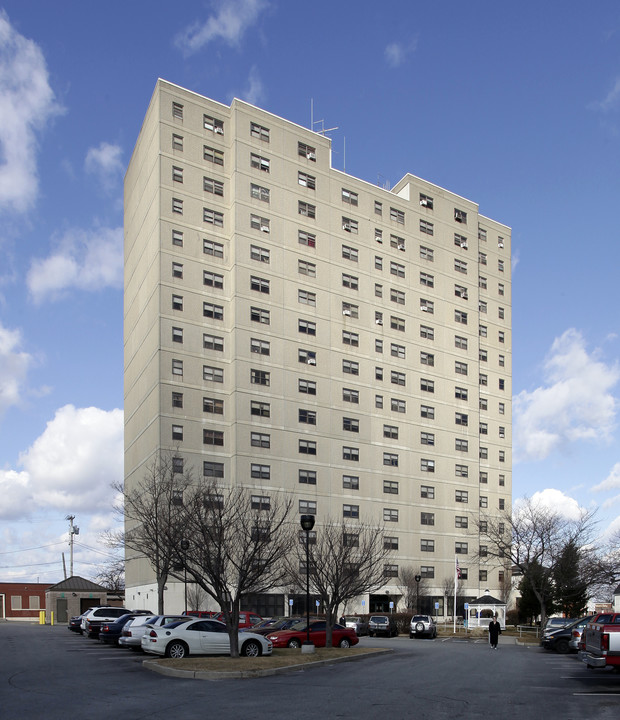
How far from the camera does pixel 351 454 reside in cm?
7519

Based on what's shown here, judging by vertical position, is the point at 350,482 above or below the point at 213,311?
below

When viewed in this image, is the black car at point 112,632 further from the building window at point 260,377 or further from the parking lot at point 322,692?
the building window at point 260,377

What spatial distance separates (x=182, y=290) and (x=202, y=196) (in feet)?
29.7

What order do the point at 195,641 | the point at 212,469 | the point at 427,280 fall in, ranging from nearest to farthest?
1. the point at 195,641
2. the point at 212,469
3. the point at 427,280

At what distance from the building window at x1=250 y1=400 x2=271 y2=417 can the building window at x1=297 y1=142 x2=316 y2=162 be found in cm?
2472

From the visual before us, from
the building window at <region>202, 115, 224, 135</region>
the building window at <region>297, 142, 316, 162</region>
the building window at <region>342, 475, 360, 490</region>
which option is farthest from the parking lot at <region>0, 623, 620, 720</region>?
the building window at <region>297, 142, 316, 162</region>

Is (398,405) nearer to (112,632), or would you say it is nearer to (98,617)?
(98,617)

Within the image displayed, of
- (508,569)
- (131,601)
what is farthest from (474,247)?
(131,601)

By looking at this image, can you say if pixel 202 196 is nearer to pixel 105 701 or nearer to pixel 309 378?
pixel 309 378

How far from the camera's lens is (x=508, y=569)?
8619cm

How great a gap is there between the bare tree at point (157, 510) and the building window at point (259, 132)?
99.9 ft

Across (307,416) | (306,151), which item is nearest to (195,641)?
(307,416)

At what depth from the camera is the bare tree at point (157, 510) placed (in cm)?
4441

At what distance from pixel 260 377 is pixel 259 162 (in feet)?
65.1
